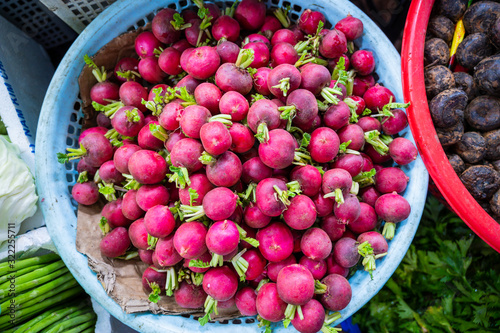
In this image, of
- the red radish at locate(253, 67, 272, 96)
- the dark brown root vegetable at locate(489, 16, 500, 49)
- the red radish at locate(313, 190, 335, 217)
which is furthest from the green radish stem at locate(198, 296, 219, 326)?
the dark brown root vegetable at locate(489, 16, 500, 49)

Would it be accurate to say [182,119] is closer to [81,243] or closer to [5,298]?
[81,243]

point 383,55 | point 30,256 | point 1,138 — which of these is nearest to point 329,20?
point 383,55

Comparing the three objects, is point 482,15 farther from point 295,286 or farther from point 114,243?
point 114,243

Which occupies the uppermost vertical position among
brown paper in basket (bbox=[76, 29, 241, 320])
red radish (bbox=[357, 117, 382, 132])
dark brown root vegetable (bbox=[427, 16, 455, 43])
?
dark brown root vegetable (bbox=[427, 16, 455, 43])

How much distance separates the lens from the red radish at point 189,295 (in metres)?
1.43

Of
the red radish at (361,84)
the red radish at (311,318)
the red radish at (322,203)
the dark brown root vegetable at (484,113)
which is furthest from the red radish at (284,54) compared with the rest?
the red radish at (311,318)

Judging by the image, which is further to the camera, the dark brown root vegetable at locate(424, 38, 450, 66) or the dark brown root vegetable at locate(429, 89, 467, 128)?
the dark brown root vegetable at locate(424, 38, 450, 66)

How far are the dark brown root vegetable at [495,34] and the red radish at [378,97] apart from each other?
0.54m

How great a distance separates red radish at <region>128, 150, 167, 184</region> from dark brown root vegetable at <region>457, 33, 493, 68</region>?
154cm

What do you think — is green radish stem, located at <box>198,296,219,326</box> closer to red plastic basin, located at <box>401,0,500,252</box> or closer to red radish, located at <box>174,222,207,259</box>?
red radish, located at <box>174,222,207,259</box>

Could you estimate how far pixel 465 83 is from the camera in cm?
Answer: 165

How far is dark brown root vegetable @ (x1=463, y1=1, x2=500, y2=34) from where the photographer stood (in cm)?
163

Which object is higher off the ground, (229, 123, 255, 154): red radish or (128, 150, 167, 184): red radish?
(229, 123, 255, 154): red radish

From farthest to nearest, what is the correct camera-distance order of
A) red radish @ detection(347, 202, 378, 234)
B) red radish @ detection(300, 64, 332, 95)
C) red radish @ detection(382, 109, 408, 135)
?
red radish @ detection(382, 109, 408, 135), red radish @ detection(347, 202, 378, 234), red radish @ detection(300, 64, 332, 95)
